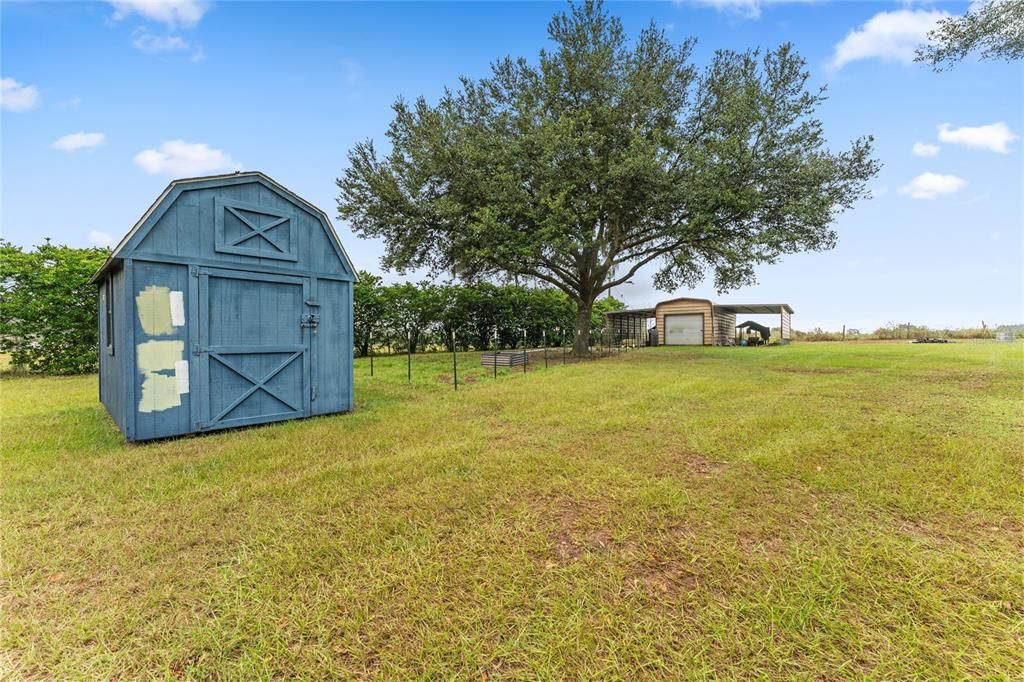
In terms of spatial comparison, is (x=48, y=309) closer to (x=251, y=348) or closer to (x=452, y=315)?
(x=251, y=348)

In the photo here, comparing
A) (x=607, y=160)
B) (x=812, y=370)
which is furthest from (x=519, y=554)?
(x=607, y=160)

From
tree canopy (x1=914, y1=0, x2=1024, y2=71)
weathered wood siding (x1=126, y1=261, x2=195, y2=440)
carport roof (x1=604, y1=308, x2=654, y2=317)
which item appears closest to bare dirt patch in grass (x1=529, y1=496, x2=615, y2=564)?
weathered wood siding (x1=126, y1=261, x2=195, y2=440)

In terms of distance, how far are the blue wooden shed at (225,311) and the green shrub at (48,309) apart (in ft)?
20.5

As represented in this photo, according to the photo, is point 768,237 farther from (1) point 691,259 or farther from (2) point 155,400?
(2) point 155,400

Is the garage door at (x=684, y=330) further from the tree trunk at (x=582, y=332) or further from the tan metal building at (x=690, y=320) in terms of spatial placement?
the tree trunk at (x=582, y=332)

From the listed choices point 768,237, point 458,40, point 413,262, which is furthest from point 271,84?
point 768,237

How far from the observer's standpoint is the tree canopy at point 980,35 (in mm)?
8055

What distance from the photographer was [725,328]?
2770cm

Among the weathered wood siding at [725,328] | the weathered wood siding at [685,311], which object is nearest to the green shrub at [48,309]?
the weathered wood siding at [685,311]

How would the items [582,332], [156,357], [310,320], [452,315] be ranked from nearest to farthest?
[156,357]
[310,320]
[582,332]
[452,315]

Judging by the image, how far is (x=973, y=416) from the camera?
5.46 metres

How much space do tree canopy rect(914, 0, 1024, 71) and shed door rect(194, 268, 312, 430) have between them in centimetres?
1437

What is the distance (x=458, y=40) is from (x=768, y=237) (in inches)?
447

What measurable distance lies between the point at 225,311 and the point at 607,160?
38.7ft
